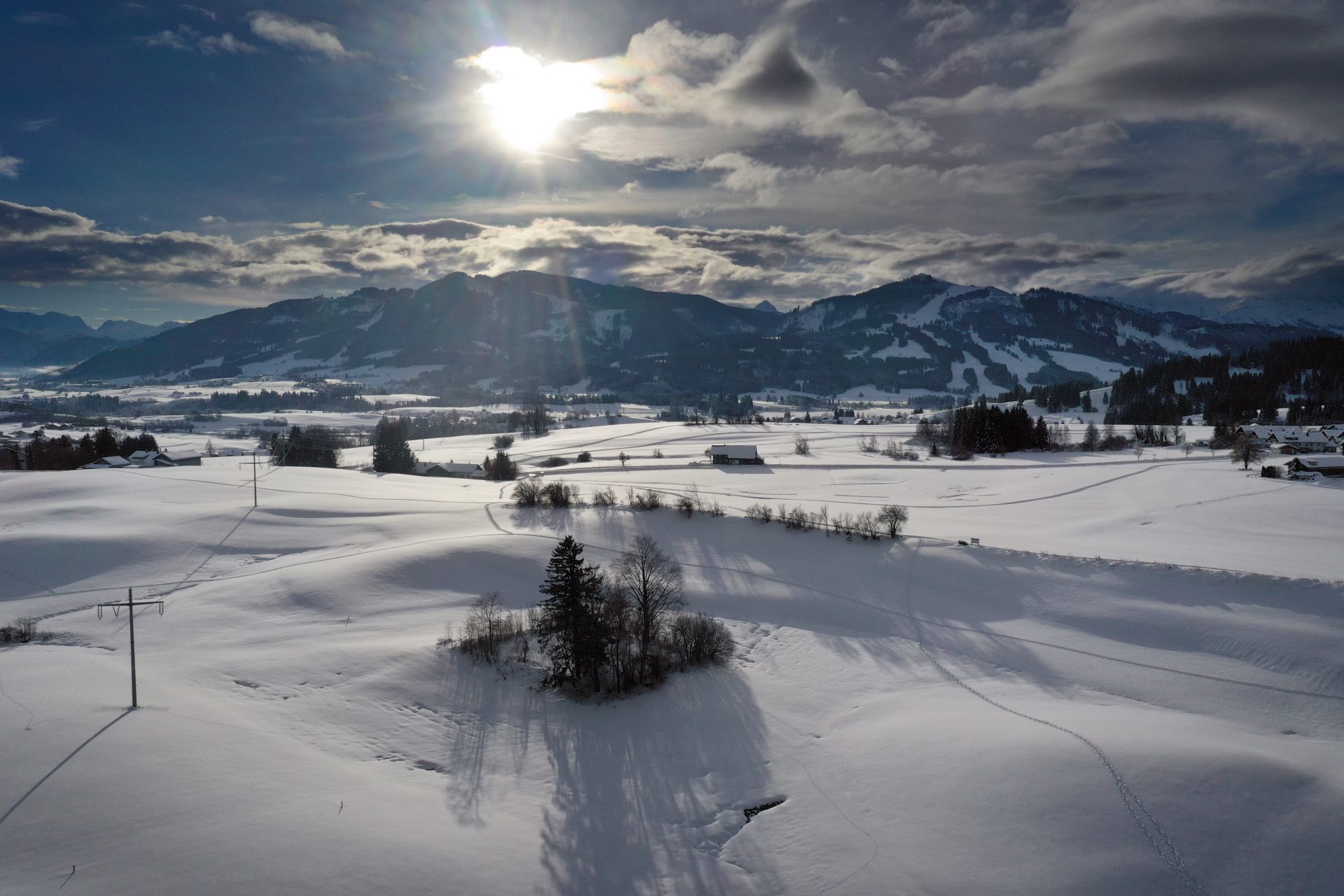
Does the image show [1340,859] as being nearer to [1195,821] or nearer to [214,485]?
[1195,821]

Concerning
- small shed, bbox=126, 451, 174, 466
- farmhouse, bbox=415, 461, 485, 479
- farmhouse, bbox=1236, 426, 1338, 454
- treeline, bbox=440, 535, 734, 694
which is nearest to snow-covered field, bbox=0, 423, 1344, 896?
treeline, bbox=440, 535, 734, 694

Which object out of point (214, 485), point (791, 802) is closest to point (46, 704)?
point (791, 802)

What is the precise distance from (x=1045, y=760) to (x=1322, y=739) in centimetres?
1270

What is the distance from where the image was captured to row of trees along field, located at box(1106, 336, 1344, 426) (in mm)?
134125

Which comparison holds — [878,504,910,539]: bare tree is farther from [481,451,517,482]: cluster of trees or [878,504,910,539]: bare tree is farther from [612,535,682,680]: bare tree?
[481,451,517,482]: cluster of trees

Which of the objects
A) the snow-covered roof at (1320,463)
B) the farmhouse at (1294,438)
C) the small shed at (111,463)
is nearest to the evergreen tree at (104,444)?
the small shed at (111,463)

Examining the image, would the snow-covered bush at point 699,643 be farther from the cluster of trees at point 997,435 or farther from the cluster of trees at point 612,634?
the cluster of trees at point 997,435

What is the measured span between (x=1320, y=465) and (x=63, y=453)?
156 metres

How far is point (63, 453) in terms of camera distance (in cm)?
8888

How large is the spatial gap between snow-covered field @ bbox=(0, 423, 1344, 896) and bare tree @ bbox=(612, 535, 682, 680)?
9.73 feet

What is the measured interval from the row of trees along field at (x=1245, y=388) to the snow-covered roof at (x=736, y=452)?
96.5 m

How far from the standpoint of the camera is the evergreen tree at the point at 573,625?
27.6m

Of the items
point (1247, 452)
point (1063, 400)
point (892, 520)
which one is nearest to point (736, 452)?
point (892, 520)

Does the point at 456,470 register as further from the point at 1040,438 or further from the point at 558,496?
the point at 1040,438
